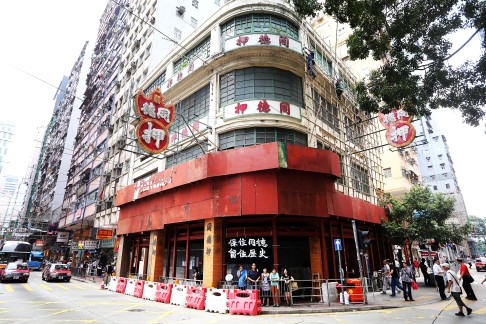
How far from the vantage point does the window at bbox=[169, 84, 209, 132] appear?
750 inches

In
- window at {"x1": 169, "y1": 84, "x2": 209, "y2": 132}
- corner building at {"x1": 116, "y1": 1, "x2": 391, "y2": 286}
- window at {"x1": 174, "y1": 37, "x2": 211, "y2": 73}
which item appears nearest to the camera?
corner building at {"x1": 116, "y1": 1, "x2": 391, "y2": 286}

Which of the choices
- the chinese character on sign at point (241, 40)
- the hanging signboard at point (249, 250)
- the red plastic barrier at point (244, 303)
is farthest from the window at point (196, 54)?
the red plastic barrier at point (244, 303)

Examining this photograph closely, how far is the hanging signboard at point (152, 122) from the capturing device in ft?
52.5

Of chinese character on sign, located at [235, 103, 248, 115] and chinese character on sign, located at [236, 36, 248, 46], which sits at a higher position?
chinese character on sign, located at [236, 36, 248, 46]

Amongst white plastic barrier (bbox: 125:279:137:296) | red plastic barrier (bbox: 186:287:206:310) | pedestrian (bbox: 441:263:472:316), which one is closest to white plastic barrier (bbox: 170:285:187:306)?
red plastic barrier (bbox: 186:287:206:310)

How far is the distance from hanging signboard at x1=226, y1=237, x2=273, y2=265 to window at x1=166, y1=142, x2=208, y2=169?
6035 mm

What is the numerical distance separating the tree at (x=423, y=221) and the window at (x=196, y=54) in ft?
58.3

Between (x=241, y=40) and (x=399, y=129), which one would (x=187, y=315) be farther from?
(x=399, y=129)

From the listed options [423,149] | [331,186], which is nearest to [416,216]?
[331,186]

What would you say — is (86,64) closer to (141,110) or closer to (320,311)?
(141,110)

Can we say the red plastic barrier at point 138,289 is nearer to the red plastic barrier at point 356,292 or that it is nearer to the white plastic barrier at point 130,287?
the white plastic barrier at point 130,287

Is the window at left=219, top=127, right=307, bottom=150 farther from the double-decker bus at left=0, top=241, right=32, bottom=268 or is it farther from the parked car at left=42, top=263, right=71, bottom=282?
the double-decker bus at left=0, top=241, right=32, bottom=268

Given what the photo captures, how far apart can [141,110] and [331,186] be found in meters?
11.1

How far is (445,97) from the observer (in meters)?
9.78
